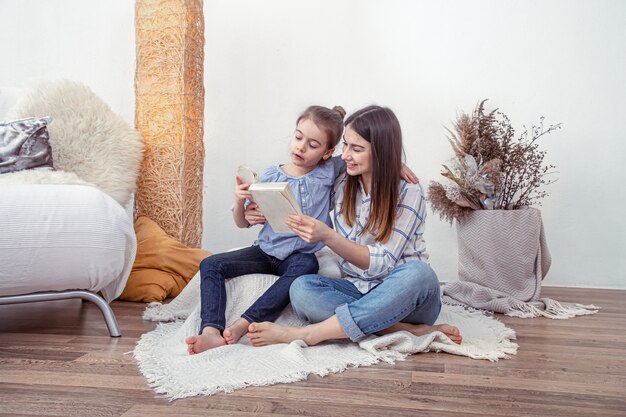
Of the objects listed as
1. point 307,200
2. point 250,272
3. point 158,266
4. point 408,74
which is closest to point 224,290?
point 250,272

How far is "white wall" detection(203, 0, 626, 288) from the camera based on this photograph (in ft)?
10.0

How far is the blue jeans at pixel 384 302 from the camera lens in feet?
5.46

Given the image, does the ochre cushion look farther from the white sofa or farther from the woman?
the woman

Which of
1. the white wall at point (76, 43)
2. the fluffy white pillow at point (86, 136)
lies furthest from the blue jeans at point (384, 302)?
the white wall at point (76, 43)

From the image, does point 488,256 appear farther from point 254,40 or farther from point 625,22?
point 254,40

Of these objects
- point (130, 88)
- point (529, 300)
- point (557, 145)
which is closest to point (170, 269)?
point (130, 88)

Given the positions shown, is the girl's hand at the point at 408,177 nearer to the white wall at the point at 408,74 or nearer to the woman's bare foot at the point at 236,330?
the woman's bare foot at the point at 236,330

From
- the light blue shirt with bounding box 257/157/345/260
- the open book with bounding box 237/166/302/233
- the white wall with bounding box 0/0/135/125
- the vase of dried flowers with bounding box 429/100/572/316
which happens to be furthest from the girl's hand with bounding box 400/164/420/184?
the white wall with bounding box 0/0/135/125

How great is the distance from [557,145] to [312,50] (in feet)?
4.17

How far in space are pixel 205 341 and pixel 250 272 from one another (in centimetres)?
38

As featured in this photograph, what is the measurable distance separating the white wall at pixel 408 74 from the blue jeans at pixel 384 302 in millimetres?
1468

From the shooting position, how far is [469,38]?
10.2 ft

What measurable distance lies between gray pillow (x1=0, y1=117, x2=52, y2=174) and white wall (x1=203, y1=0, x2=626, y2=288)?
3.67ft

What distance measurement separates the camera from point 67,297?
6.02 feet
